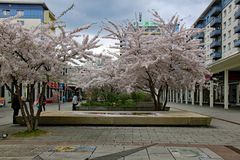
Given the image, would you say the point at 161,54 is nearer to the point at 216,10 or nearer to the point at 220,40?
the point at 216,10

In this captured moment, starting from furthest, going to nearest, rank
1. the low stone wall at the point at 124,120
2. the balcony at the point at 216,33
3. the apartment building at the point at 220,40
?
the balcony at the point at 216,33
the apartment building at the point at 220,40
the low stone wall at the point at 124,120

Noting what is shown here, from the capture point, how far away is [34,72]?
1455 centimetres

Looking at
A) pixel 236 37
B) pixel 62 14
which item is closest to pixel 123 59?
pixel 62 14

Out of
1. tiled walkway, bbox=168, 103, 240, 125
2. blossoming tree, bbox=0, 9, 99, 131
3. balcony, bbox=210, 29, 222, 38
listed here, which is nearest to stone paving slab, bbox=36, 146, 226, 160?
blossoming tree, bbox=0, 9, 99, 131

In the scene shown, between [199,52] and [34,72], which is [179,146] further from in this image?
[199,52]

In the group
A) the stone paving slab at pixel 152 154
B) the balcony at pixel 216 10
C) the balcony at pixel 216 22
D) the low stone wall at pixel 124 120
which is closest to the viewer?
the stone paving slab at pixel 152 154

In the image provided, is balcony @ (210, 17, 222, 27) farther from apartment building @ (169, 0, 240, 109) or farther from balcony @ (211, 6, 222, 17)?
balcony @ (211, 6, 222, 17)

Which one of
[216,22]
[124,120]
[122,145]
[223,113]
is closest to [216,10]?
[216,22]

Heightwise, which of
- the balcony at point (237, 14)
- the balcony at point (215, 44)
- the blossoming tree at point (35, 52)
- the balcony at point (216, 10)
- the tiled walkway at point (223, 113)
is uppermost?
the balcony at point (216, 10)

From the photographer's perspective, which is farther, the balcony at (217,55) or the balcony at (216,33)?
the balcony at (217,55)

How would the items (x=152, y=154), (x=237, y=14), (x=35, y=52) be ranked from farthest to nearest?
(x=237, y=14) < (x=35, y=52) < (x=152, y=154)

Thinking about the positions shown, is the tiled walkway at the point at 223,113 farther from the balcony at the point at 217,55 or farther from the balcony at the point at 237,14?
the balcony at the point at 217,55

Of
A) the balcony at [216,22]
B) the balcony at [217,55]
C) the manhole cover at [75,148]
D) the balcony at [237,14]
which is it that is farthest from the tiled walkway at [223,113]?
the balcony at [216,22]

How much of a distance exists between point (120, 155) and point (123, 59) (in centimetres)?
1604
